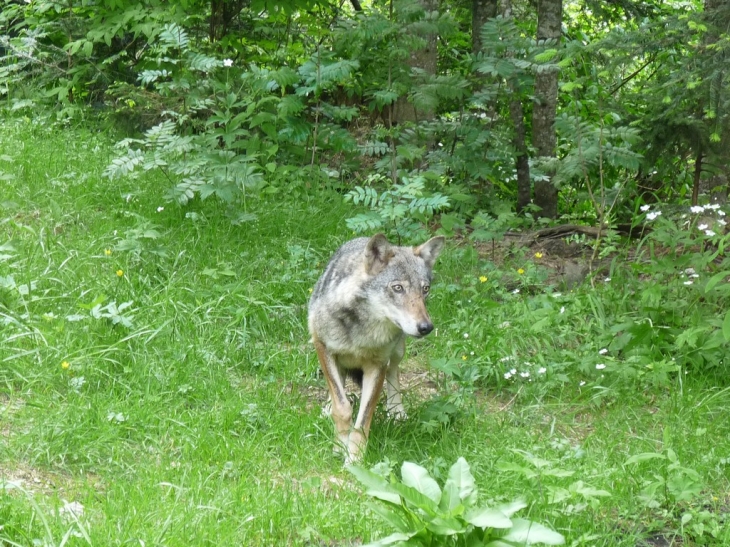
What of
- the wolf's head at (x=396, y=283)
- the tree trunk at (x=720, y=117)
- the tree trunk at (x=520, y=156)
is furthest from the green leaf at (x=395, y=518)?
the tree trunk at (x=520, y=156)

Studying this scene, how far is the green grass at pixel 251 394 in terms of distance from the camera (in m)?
4.41

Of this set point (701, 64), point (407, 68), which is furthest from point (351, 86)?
point (701, 64)

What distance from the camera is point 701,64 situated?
21.5 ft

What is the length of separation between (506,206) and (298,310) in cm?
320

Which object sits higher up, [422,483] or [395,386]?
[422,483]

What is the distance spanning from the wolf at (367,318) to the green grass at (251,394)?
7.1 inches

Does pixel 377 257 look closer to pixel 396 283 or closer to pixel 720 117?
pixel 396 283

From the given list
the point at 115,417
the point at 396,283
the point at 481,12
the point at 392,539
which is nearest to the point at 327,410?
the point at 396,283

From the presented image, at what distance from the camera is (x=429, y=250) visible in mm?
6152

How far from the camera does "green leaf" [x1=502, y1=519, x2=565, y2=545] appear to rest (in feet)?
11.9

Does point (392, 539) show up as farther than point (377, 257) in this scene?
No

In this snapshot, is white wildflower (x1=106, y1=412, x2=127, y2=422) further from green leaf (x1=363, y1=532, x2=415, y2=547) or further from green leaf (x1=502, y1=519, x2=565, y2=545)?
green leaf (x1=502, y1=519, x2=565, y2=545)

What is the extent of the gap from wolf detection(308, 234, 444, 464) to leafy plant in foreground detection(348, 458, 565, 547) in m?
1.61

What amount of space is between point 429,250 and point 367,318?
2.45ft
